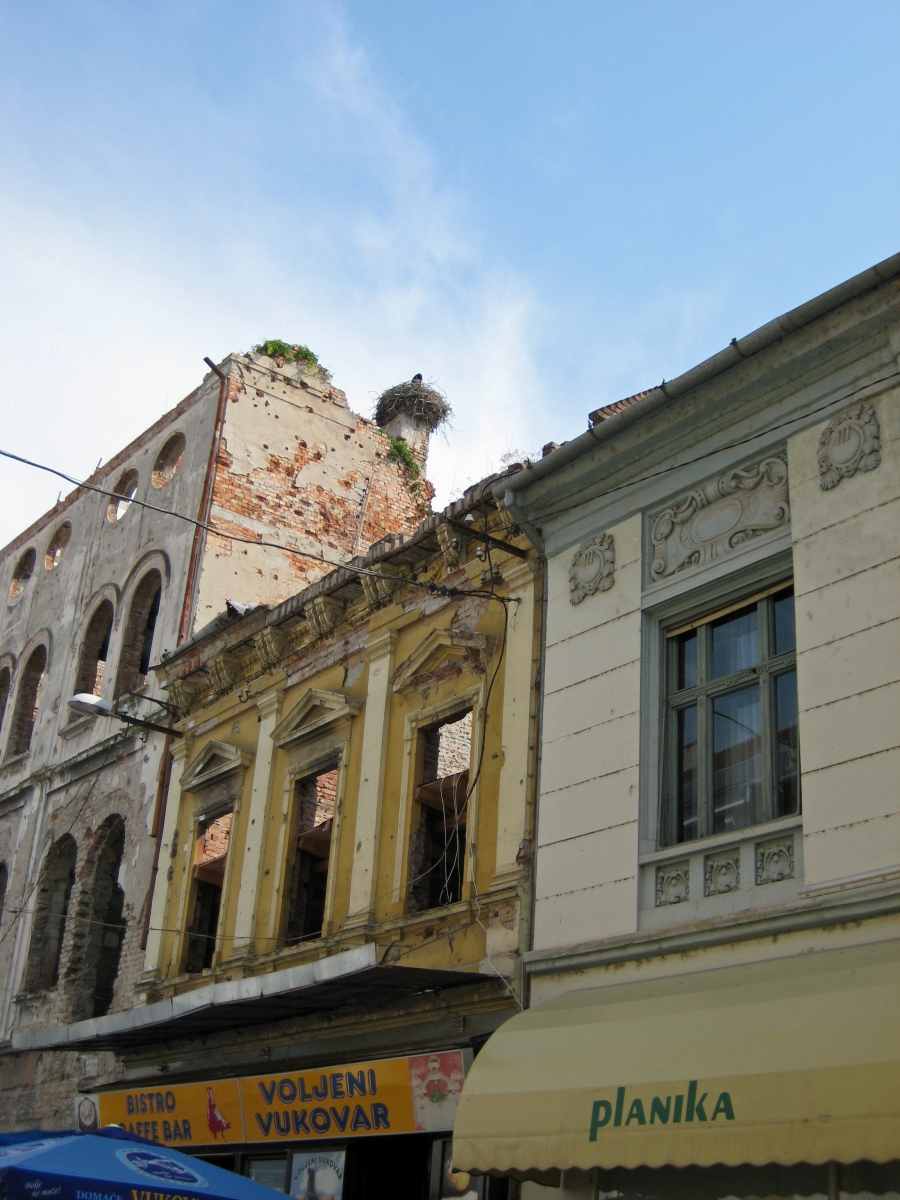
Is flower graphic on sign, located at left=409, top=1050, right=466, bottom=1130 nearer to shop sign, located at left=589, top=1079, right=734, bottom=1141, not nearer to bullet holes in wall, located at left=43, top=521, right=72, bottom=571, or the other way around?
shop sign, located at left=589, top=1079, right=734, bottom=1141

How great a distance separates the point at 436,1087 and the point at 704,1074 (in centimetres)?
341

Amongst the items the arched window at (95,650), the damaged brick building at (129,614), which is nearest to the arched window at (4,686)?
the damaged brick building at (129,614)

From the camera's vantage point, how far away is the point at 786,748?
29.7 ft

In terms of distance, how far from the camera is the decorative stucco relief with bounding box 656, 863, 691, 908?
911 centimetres

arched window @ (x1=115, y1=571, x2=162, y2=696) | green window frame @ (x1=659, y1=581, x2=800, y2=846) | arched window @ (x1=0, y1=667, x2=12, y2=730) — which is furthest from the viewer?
arched window @ (x1=0, y1=667, x2=12, y2=730)

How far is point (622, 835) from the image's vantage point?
9.69 metres

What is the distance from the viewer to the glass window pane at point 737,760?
30.1ft

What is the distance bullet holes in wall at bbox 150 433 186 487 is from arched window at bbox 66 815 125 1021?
19.4 ft

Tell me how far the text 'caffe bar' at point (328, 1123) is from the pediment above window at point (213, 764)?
138 inches

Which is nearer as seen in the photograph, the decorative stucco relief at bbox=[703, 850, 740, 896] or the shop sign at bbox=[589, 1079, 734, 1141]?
the shop sign at bbox=[589, 1079, 734, 1141]

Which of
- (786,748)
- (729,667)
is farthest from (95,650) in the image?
(786,748)

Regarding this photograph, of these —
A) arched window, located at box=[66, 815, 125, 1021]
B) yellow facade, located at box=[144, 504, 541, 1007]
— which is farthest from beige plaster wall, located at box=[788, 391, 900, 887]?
arched window, located at box=[66, 815, 125, 1021]

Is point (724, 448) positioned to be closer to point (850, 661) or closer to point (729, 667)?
point (729, 667)

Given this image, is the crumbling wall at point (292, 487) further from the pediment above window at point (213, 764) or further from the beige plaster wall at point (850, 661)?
the beige plaster wall at point (850, 661)
